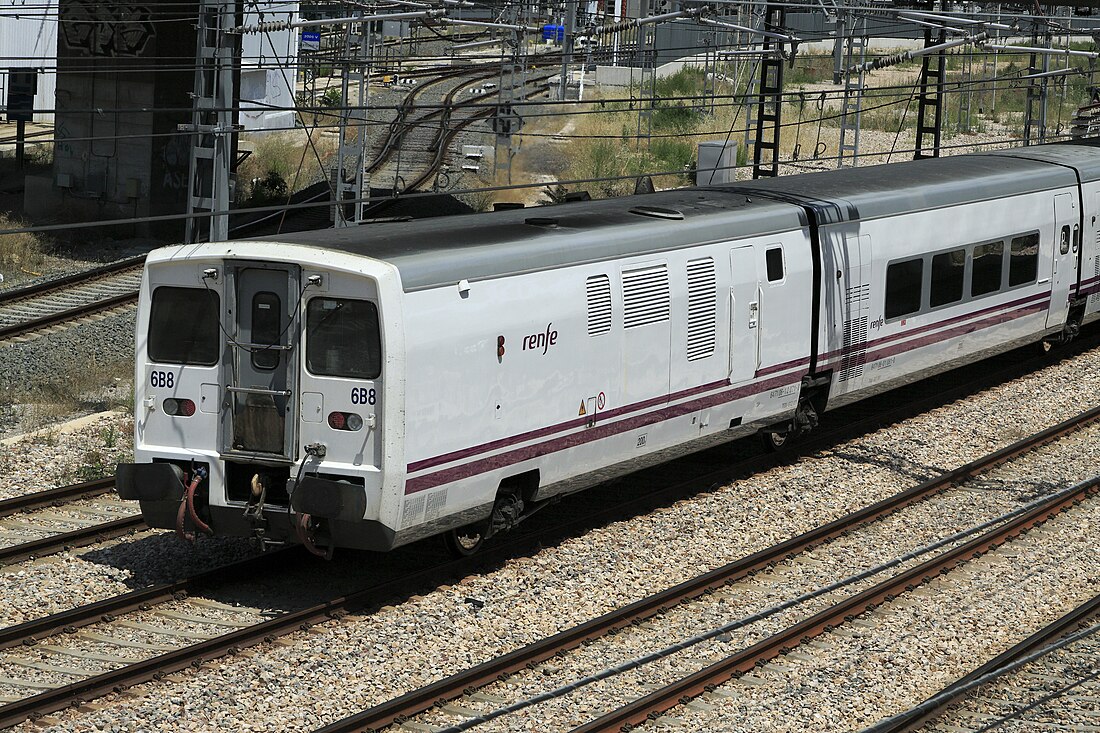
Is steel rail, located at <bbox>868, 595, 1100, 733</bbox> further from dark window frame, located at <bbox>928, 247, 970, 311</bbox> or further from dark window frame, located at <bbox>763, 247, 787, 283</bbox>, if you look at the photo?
dark window frame, located at <bbox>928, 247, 970, 311</bbox>

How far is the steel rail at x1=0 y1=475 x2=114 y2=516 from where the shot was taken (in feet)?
41.2

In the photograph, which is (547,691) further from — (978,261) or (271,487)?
(978,261)

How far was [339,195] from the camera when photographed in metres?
22.3

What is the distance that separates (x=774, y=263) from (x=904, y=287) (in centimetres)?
291

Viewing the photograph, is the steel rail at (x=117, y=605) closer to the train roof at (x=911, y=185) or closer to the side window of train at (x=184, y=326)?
the side window of train at (x=184, y=326)

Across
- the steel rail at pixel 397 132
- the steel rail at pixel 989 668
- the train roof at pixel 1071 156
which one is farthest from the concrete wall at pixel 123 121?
the steel rail at pixel 989 668

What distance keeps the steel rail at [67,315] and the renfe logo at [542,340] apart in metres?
11.4

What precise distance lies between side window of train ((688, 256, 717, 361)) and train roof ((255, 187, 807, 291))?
0.26 meters

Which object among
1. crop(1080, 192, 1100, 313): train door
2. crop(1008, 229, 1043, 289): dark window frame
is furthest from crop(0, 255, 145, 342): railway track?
crop(1080, 192, 1100, 313): train door

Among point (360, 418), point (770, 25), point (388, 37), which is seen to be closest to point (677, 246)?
point (360, 418)

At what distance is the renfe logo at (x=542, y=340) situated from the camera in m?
11.1

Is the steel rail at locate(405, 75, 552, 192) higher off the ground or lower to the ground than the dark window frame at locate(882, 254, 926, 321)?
higher

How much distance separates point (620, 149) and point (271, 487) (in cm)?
3219

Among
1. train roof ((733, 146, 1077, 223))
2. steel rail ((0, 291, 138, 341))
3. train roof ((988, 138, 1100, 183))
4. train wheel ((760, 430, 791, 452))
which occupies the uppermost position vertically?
train roof ((988, 138, 1100, 183))
